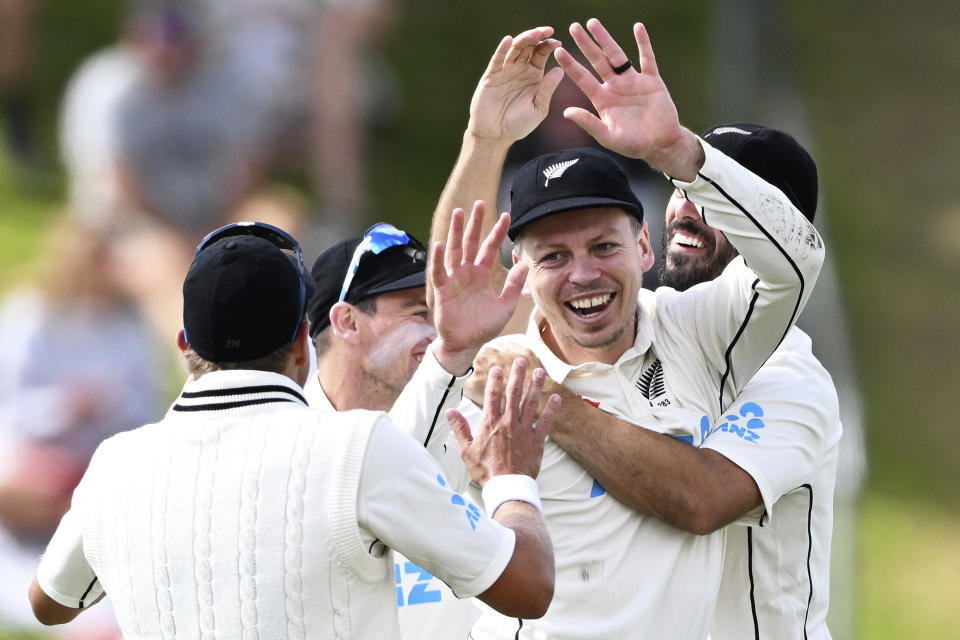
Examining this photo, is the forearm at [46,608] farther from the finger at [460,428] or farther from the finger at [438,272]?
the finger at [438,272]

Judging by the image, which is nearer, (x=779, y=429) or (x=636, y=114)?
(x=636, y=114)

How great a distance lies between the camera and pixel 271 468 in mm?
2430

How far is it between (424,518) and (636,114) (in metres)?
1.16

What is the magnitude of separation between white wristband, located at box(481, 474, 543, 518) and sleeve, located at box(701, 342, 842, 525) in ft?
2.44

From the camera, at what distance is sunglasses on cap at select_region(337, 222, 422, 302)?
389cm

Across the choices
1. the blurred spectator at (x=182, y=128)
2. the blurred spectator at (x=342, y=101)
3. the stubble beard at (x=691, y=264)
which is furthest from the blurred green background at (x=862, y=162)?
the stubble beard at (x=691, y=264)

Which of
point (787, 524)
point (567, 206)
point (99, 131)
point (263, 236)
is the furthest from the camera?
point (99, 131)

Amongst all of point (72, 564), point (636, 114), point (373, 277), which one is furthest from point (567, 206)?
point (72, 564)

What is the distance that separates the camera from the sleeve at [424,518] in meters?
2.39

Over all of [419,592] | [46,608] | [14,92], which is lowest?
[14,92]

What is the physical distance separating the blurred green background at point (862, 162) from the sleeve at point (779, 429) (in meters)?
5.19

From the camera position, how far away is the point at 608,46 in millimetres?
3078

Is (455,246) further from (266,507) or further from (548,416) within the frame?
(266,507)

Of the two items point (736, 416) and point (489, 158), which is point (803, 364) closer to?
point (736, 416)
